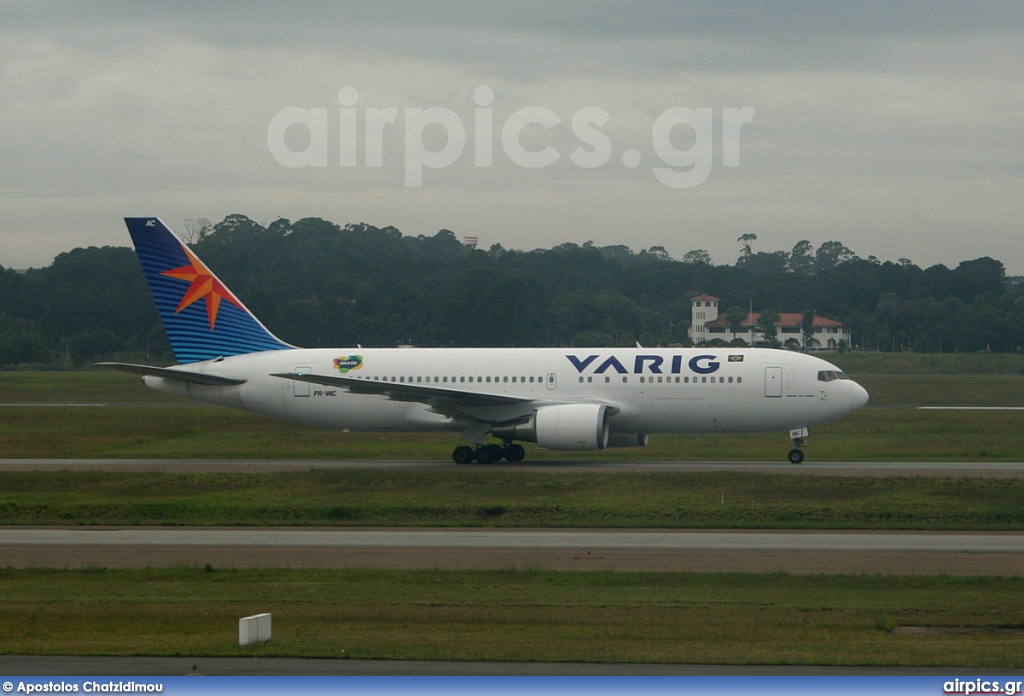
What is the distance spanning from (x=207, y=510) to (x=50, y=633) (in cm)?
1374

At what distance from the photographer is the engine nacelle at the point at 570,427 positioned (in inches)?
1524

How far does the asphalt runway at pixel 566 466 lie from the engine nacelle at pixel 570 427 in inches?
34.8

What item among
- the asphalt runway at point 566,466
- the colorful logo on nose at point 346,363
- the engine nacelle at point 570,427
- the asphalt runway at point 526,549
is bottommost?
the asphalt runway at point 526,549

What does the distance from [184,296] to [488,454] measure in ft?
42.4

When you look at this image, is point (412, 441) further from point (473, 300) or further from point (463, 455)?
point (473, 300)

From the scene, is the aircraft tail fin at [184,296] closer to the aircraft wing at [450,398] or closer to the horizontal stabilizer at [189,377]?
the horizontal stabilizer at [189,377]

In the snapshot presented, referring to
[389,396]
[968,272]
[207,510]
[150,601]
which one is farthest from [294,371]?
[968,272]

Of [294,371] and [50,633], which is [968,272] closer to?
[294,371]

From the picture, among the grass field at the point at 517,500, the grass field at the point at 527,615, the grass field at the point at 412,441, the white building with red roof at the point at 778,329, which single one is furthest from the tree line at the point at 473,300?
the grass field at the point at 527,615

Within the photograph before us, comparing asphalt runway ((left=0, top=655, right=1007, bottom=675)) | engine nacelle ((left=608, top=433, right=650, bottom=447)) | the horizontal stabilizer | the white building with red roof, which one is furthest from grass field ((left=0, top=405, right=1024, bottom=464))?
the white building with red roof

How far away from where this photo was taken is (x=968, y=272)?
530 ft

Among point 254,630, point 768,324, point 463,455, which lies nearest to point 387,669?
point 254,630

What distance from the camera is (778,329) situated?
140125 mm

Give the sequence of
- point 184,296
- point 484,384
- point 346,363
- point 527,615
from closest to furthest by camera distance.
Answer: point 527,615
point 484,384
point 346,363
point 184,296
